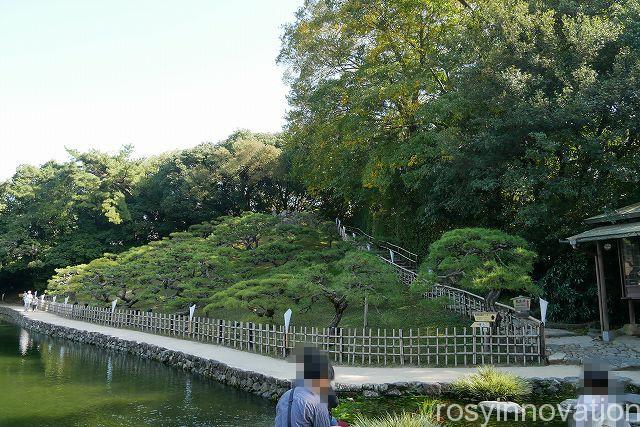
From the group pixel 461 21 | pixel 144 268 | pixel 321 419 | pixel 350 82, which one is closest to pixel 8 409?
pixel 321 419

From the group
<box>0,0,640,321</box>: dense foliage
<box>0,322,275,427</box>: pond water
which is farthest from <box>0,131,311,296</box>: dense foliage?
<box>0,322,275,427</box>: pond water

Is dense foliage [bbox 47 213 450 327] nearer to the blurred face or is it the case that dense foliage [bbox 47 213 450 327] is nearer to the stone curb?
the stone curb

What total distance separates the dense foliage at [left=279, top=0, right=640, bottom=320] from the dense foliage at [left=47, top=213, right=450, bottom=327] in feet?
12.3

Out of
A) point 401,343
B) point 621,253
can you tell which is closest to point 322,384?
point 401,343

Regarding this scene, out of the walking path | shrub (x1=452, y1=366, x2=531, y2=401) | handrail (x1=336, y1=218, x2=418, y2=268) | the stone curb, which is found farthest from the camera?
handrail (x1=336, y1=218, x2=418, y2=268)

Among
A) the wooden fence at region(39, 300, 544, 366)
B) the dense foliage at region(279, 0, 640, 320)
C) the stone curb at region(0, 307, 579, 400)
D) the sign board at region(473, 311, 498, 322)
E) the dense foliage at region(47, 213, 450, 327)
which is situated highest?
the dense foliage at region(279, 0, 640, 320)

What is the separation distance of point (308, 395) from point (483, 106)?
1330 cm

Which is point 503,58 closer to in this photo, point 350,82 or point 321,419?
point 350,82

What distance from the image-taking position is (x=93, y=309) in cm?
2283

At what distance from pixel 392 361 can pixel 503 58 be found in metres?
8.78

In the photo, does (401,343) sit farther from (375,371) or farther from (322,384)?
(322,384)

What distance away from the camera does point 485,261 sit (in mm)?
10883

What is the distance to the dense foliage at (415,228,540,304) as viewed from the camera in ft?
34.0

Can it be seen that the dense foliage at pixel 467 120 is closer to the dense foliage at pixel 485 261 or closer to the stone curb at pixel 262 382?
the dense foliage at pixel 485 261
